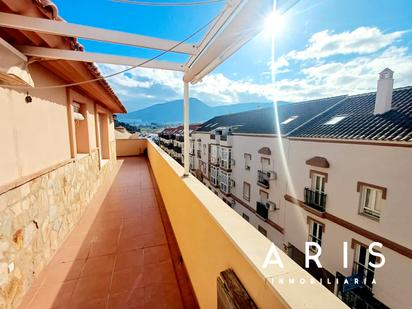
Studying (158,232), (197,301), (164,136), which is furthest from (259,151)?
(164,136)

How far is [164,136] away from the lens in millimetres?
39969

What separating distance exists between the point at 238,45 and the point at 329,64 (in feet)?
35.0

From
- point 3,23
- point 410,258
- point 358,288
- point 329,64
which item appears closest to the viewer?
point 3,23

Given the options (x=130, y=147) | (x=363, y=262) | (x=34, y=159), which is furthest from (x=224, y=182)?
(x=34, y=159)

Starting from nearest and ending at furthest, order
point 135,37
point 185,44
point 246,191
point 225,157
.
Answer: point 135,37
point 185,44
point 246,191
point 225,157

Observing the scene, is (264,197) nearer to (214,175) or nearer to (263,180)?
(263,180)

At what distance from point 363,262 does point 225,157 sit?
10203 millimetres

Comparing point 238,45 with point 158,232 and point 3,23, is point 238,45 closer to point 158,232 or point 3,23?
point 3,23

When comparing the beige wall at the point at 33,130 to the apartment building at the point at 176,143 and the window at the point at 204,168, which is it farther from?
the apartment building at the point at 176,143

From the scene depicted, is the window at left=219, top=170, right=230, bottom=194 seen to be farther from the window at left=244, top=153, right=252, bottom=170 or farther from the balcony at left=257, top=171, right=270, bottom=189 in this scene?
the balcony at left=257, top=171, right=270, bottom=189

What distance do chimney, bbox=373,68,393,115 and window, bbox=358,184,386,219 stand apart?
9.82 feet

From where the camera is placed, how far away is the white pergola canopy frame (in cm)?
114

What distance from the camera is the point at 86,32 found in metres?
1.63

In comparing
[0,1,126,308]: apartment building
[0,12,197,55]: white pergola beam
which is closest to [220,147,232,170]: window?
[0,1,126,308]: apartment building
